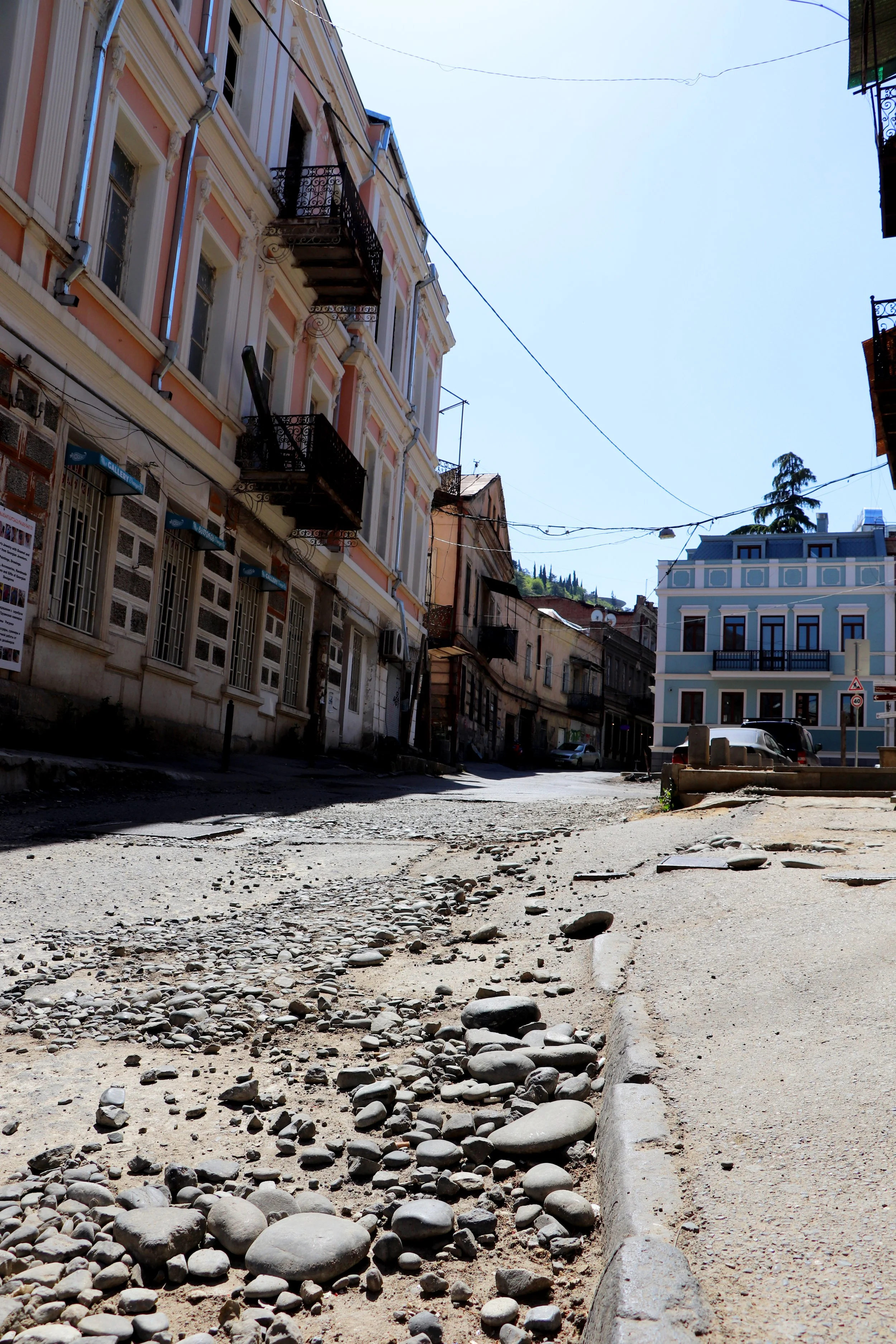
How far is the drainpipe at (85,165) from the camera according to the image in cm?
1009

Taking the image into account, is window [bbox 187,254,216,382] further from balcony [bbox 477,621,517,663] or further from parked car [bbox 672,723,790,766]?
balcony [bbox 477,621,517,663]

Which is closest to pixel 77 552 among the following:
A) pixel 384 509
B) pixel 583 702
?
pixel 384 509

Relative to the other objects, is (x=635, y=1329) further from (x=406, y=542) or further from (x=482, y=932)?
(x=406, y=542)

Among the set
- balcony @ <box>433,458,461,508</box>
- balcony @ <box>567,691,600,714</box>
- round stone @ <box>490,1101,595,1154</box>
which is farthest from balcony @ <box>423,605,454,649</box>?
round stone @ <box>490,1101,595,1154</box>

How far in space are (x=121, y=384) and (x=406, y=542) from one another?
49.5 feet

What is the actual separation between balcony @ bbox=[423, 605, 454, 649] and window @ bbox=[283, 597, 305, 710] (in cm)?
1462

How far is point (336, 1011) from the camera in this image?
3500 millimetres

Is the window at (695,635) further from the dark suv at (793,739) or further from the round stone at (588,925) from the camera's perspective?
the round stone at (588,925)

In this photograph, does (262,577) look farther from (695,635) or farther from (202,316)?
(695,635)

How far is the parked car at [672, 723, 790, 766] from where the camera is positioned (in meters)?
14.5

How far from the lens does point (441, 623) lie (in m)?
33.2

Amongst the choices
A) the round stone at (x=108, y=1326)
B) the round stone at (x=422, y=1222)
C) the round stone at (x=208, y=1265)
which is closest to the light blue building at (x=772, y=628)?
the round stone at (x=422, y=1222)

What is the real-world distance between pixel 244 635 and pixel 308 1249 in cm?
1419

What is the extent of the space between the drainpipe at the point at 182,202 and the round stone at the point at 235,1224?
11386 mm
